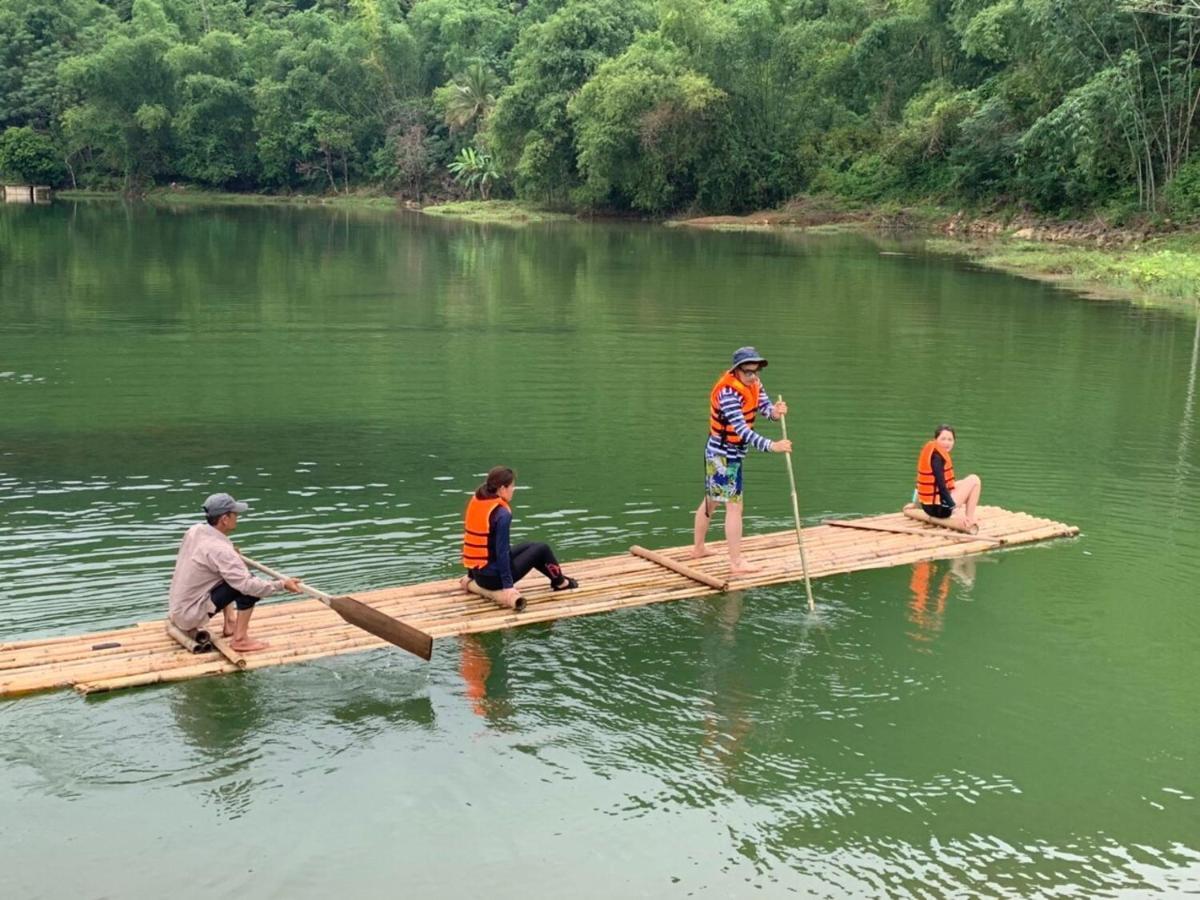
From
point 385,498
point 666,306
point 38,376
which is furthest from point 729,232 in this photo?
point 385,498

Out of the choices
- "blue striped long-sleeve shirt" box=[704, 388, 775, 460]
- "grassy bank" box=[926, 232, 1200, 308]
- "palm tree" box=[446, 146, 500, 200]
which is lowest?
"blue striped long-sleeve shirt" box=[704, 388, 775, 460]

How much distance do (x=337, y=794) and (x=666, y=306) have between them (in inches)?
889

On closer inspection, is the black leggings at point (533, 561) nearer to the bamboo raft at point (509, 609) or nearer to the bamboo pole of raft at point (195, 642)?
the bamboo raft at point (509, 609)

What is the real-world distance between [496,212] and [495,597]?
63013mm

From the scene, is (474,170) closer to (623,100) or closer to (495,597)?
(623,100)

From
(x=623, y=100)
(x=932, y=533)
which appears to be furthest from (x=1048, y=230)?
(x=932, y=533)

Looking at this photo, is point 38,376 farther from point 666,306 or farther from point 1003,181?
point 1003,181

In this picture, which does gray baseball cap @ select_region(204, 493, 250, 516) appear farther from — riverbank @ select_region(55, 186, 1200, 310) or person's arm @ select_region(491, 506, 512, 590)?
riverbank @ select_region(55, 186, 1200, 310)

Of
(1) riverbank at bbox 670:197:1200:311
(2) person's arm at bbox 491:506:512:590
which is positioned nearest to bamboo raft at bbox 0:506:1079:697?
(2) person's arm at bbox 491:506:512:590

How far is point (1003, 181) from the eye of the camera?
53062mm

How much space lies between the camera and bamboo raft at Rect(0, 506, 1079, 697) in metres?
8.02

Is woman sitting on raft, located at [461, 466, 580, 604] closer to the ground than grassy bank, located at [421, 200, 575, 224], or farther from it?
closer to the ground

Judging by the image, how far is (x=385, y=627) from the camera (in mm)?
8211

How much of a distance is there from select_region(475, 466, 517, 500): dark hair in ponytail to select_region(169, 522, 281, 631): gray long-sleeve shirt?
1.84 meters
